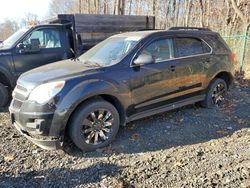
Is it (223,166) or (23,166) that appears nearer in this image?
(223,166)

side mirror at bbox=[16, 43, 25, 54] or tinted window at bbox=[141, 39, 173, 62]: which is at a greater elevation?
tinted window at bbox=[141, 39, 173, 62]

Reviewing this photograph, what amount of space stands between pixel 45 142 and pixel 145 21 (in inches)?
251

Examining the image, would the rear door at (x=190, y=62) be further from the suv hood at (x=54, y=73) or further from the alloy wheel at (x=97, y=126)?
the suv hood at (x=54, y=73)

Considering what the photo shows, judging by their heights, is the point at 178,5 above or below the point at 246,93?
above

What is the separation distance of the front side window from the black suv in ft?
7.19

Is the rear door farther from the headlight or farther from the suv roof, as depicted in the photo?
the headlight

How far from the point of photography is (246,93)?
744 centimetres

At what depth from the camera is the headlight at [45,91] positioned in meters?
3.94

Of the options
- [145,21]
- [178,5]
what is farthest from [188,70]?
[178,5]

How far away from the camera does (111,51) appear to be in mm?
5047

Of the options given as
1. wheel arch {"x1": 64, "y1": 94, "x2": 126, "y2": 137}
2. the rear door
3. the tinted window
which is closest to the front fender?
wheel arch {"x1": 64, "y1": 94, "x2": 126, "y2": 137}

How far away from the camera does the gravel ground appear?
3428 mm

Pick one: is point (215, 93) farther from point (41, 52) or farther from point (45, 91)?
point (41, 52)

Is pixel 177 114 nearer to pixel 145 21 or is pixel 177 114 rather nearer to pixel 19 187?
pixel 19 187
